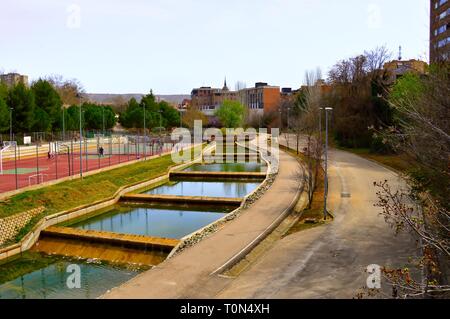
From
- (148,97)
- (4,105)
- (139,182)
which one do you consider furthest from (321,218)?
(148,97)

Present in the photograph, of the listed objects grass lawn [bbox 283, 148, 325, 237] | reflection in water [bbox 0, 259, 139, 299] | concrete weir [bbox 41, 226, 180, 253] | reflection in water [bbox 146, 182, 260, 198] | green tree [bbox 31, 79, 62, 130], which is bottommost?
reflection in water [bbox 0, 259, 139, 299]

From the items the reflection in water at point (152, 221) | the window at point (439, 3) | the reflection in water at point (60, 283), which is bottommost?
the reflection in water at point (60, 283)

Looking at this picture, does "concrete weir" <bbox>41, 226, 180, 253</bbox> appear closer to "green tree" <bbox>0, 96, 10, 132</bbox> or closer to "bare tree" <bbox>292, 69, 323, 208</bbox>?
"bare tree" <bbox>292, 69, 323, 208</bbox>

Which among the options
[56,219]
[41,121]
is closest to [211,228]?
[56,219]

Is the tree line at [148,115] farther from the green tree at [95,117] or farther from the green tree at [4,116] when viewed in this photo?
the green tree at [4,116]

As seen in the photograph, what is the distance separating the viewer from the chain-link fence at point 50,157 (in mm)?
29281

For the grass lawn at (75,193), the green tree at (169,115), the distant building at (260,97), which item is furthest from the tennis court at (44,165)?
the distant building at (260,97)

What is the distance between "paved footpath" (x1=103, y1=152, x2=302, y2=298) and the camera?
38.8 ft

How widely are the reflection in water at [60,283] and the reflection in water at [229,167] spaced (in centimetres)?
2370

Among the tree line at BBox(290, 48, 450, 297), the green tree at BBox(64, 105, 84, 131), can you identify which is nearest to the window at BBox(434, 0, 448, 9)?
the tree line at BBox(290, 48, 450, 297)

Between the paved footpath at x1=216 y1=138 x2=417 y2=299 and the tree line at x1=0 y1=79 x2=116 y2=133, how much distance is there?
37.5 m

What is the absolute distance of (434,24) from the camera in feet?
213

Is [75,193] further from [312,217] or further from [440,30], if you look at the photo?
[440,30]
